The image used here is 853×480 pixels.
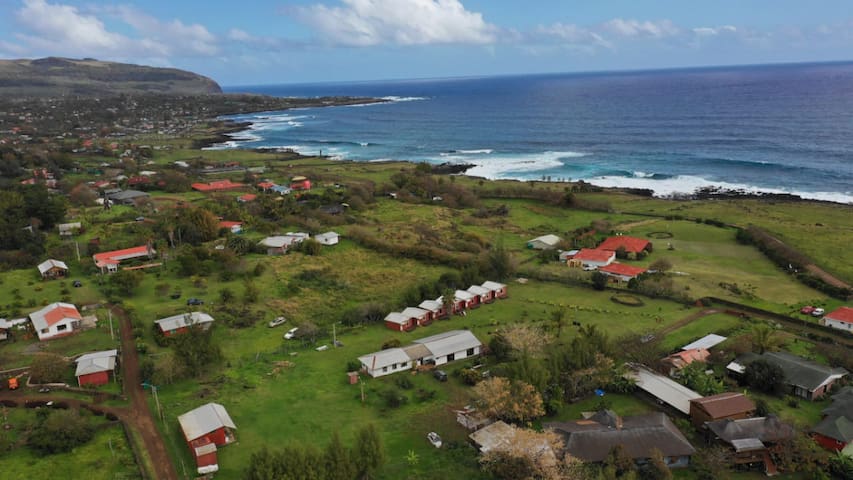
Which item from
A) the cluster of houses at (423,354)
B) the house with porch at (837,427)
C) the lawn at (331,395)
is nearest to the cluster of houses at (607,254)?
the lawn at (331,395)

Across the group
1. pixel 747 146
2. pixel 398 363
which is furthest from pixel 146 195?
pixel 747 146

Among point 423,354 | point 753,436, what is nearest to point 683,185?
point 423,354

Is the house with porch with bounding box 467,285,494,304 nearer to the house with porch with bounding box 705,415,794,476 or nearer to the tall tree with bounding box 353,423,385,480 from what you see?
the house with porch with bounding box 705,415,794,476

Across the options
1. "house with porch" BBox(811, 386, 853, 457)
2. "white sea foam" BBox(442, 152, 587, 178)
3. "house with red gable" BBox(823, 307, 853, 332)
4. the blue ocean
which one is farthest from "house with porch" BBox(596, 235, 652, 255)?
"white sea foam" BBox(442, 152, 587, 178)

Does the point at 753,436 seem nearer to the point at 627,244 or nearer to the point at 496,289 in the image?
the point at 496,289

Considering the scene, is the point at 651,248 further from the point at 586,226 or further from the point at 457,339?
the point at 457,339

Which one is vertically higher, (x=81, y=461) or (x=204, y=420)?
(x=204, y=420)
